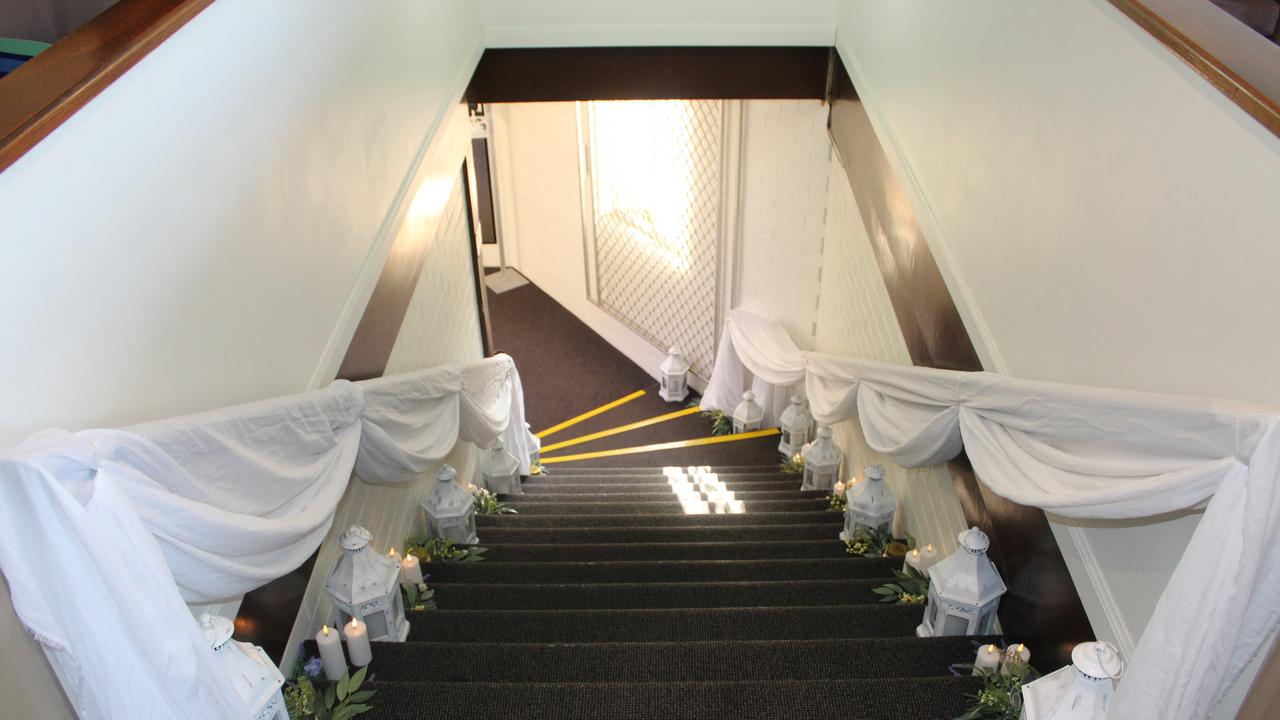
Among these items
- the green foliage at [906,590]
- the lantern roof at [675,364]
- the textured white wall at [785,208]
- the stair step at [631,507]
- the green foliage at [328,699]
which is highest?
the textured white wall at [785,208]

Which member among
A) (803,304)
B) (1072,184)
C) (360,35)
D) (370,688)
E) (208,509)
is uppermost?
(360,35)

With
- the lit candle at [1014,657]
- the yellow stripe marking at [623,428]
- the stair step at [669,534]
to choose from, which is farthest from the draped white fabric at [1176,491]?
the yellow stripe marking at [623,428]

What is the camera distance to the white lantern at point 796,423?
5945 mm

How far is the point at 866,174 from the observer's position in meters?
4.54

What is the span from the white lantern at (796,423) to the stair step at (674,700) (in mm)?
3413

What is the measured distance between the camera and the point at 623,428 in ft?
24.8

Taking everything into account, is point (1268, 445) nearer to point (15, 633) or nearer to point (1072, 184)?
point (1072, 184)

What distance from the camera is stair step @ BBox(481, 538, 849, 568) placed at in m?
4.05

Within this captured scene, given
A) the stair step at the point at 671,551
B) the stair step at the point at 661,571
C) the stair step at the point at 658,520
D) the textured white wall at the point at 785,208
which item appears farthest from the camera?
the textured white wall at the point at 785,208

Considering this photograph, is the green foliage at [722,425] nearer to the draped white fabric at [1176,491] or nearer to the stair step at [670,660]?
the stair step at [670,660]

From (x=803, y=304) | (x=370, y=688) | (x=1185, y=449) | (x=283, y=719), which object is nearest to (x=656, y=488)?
(x=803, y=304)

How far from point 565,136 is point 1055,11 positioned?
6.17 metres

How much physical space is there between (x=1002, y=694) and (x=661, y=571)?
5.40ft

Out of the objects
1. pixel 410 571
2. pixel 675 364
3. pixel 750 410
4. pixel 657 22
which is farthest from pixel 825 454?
pixel 675 364
